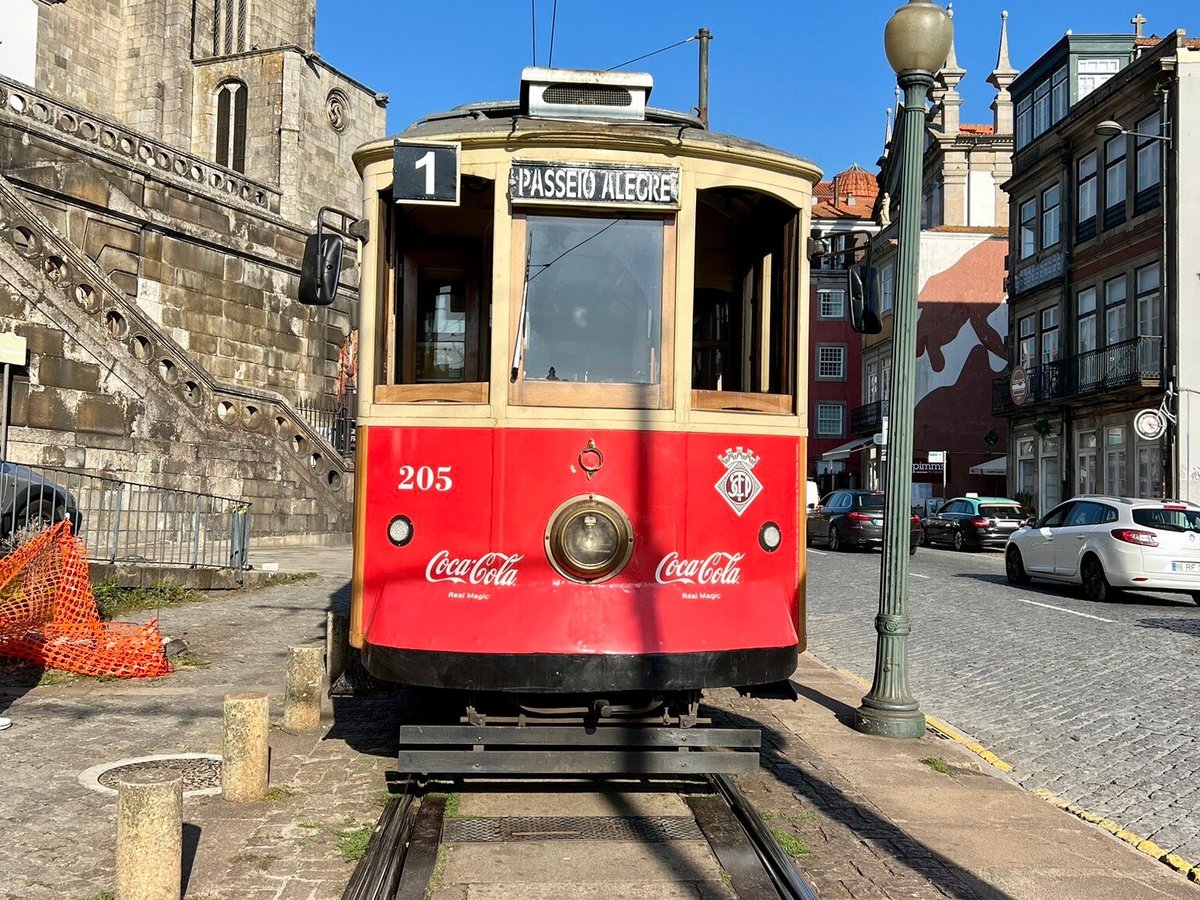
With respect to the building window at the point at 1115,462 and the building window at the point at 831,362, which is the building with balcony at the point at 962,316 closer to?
the building window at the point at 831,362

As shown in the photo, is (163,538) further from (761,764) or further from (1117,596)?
(1117,596)

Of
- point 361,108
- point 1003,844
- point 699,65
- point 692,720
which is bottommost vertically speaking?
point 1003,844

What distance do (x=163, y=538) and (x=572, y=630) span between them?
1195cm

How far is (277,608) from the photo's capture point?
14344mm

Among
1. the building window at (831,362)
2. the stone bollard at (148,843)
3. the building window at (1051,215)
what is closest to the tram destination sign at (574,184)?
the stone bollard at (148,843)

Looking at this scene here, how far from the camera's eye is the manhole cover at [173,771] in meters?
6.17

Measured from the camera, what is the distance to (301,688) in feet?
24.8

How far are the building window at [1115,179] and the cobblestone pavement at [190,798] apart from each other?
29.7 m

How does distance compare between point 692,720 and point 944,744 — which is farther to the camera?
point 944,744

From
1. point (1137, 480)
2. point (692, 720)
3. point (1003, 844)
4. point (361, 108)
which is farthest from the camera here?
point (361, 108)

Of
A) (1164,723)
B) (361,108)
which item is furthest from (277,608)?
(361,108)

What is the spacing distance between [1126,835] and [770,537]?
2216 millimetres

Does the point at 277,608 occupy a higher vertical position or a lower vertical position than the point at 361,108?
lower

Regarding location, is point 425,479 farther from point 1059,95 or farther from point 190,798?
point 1059,95
